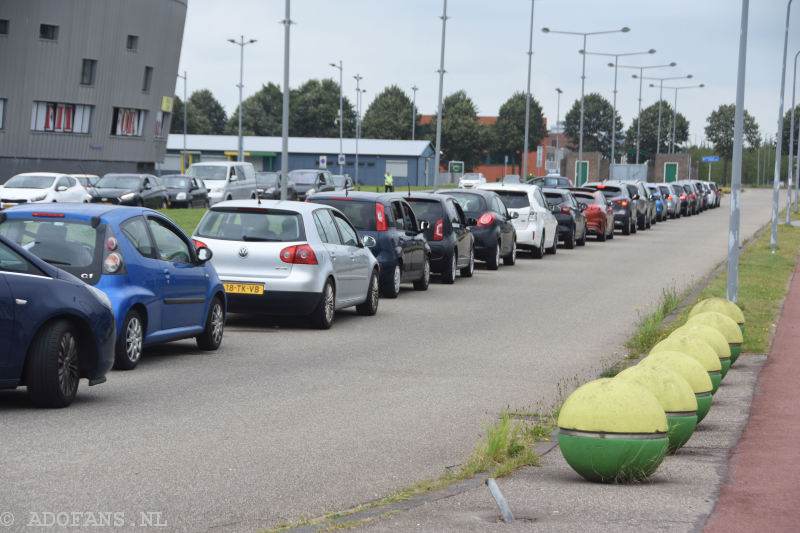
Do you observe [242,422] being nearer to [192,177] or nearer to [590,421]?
[590,421]

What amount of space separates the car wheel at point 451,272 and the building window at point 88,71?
52.4m

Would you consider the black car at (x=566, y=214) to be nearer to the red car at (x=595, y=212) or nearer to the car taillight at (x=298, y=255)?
the red car at (x=595, y=212)

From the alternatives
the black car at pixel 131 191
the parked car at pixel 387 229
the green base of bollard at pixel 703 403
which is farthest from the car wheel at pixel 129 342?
the black car at pixel 131 191

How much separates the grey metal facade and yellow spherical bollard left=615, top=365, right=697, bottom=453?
6254cm

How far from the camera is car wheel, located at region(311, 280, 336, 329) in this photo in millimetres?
14859

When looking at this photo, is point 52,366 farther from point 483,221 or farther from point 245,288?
point 483,221

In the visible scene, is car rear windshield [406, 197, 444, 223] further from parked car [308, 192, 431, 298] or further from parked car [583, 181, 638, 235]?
parked car [583, 181, 638, 235]

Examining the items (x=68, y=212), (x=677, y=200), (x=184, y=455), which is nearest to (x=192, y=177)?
(x=677, y=200)

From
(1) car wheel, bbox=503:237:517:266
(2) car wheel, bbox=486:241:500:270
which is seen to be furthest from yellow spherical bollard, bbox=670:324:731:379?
(1) car wheel, bbox=503:237:517:266

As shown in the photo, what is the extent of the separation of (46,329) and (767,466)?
16.0 feet

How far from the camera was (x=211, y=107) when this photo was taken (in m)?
176

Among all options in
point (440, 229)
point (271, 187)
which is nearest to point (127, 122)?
point (271, 187)

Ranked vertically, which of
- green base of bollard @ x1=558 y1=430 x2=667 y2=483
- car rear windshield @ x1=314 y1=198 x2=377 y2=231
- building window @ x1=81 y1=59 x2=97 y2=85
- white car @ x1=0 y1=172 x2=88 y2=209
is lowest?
green base of bollard @ x1=558 y1=430 x2=667 y2=483

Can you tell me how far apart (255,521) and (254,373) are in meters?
5.43
